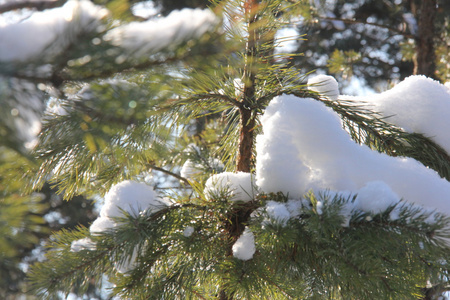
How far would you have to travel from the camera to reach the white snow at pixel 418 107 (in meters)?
0.94

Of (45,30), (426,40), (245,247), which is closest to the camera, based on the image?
(45,30)

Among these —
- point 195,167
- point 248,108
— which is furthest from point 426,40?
point 248,108

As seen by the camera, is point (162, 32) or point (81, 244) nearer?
point (162, 32)

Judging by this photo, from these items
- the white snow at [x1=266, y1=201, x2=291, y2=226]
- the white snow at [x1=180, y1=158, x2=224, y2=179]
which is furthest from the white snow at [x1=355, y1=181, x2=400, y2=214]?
the white snow at [x1=180, y1=158, x2=224, y2=179]

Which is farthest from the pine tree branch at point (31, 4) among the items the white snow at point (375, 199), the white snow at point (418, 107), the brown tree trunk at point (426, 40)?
the brown tree trunk at point (426, 40)

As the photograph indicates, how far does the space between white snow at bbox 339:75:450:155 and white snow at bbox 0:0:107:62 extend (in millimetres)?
707

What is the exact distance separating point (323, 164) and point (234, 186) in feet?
0.66

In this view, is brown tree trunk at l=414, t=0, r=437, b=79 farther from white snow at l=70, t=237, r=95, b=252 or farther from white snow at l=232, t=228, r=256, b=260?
white snow at l=70, t=237, r=95, b=252

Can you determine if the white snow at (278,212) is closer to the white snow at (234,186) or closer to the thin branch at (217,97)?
the white snow at (234,186)

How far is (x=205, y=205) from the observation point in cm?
82

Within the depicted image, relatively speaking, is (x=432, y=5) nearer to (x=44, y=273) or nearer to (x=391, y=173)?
(x=391, y=173)

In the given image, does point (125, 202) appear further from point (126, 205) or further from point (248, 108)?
point (248, 108)

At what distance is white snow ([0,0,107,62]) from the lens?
18.1 inches

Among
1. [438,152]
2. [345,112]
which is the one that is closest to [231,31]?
[345,112]
